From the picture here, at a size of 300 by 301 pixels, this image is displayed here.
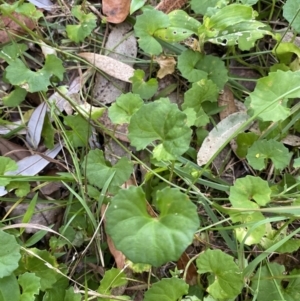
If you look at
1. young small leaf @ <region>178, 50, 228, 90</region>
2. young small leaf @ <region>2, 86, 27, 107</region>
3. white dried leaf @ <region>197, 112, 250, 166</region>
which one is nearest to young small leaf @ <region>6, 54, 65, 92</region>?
young small leaf @ <region>2, 86, 27, 107</region>

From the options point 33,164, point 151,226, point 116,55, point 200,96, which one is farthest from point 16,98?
point 151,226

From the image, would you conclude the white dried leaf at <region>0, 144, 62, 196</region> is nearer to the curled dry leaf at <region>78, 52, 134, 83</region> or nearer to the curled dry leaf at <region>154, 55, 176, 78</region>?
the curled dry leaf at <region>78, 52, 134, 83</region>

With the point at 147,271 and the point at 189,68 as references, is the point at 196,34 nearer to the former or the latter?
the point at 189,68

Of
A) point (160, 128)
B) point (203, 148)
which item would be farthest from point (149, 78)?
point (160, 128)

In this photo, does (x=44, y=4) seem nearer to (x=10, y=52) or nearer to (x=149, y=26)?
(x=10, y=52)

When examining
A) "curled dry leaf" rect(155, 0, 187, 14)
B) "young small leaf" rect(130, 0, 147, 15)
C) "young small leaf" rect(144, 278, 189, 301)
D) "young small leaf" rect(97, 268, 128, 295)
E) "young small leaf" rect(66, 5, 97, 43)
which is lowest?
"young small leaf" rect(97, 268, 128, 295)

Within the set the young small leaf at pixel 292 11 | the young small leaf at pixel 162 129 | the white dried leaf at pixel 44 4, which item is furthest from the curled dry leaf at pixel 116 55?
the young small leaf at pixel 292 11

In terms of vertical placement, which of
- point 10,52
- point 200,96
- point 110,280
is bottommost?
point 110,280
